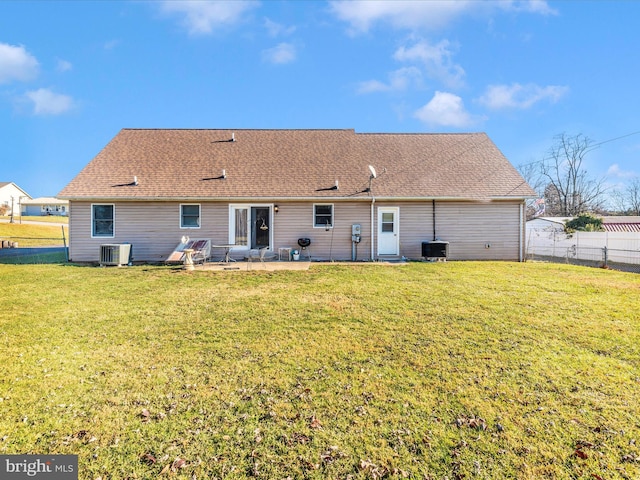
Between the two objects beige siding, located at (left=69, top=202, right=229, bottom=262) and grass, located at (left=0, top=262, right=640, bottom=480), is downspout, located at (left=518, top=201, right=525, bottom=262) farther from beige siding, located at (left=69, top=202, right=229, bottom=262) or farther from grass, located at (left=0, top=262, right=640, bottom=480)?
beige siding, located at (left=69, top=202, right=229, bottom=262)

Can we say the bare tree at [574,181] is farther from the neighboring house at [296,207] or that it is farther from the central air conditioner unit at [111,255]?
the central air conditioner unit at [111,255]

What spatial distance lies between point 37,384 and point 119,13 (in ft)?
43.0

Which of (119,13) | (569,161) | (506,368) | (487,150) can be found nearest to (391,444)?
(506,368)

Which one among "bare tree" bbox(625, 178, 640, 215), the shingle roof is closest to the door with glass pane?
the shingle roof

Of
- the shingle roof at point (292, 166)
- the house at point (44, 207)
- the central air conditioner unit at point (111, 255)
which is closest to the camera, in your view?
Result: the central air conditioner unit at point (111, 255)

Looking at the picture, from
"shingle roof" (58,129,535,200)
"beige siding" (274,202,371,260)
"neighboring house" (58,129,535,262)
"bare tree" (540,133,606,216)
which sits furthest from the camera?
"bare tree" (540,133,606,216)

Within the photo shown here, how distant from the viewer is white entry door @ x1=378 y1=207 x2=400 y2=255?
1394cm

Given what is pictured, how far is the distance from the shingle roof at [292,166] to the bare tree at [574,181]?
26.8 m

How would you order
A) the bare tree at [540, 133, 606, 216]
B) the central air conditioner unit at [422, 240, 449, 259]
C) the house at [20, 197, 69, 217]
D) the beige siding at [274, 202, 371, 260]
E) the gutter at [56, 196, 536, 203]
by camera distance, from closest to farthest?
1. the gutter at [56, 196, 536, 203]
2. the central air conditioner unit at [422, 240, 449, 259]
3. the beige siding at [274, 202, 371, 260]
4. the bare tree at [540, 133, 606, 216]
5. the house at [20, 197, 69, 217]

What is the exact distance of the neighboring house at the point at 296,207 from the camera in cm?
1342

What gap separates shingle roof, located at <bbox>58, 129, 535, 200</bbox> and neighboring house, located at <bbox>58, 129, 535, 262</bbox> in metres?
0.07

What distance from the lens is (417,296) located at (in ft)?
24.4

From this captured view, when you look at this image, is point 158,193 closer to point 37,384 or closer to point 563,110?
point 37,384

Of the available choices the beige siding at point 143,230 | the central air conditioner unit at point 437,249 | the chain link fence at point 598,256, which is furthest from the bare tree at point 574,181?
the beige siding at point 143,230
